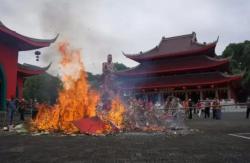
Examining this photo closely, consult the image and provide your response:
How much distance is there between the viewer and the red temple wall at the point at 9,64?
18464 millimetres

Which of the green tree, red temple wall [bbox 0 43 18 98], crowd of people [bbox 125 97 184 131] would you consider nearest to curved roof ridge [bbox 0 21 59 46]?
red temple wall [bbox 0 43 18 98]

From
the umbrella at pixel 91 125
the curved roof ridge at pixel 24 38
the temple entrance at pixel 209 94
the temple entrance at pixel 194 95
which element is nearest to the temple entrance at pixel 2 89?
the curved roof ridge at pixel 24 38

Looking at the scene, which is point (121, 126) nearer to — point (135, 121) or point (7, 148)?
point (135, 121)

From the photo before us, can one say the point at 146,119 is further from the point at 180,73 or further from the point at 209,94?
the point at 180,73

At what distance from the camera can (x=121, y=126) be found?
13.1 m

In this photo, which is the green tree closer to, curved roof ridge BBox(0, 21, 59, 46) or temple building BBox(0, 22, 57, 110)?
curved roof ridge BBox(0, 21, 59, 46)

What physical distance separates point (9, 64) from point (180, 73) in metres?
28.0

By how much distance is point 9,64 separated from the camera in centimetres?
1906

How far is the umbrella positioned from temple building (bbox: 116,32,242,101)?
28.5m

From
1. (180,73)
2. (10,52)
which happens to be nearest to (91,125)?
Answer: (10,52)

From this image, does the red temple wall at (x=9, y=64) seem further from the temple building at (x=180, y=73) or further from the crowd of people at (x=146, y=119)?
the temple building at (x=180, y=73)

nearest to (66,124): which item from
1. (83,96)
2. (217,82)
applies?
(83,96)

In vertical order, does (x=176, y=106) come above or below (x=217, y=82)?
below

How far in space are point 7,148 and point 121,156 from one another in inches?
127
